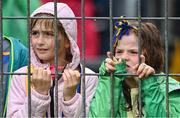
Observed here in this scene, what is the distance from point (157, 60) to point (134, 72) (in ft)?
1.90

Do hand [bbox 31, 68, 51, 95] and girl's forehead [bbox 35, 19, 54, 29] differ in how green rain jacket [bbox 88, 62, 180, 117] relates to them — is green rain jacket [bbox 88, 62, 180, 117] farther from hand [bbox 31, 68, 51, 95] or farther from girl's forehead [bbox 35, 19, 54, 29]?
girl's forehead [bbox 35, 19, 54, 29]

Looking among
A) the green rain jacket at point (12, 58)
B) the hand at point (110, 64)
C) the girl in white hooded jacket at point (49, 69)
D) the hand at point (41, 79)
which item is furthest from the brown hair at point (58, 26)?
the hand at point (110, 64)

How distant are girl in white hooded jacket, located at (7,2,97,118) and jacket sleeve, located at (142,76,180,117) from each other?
27cm

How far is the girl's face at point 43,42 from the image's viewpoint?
4.77m

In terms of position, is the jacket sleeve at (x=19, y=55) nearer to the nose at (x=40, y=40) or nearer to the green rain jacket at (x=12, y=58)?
the green rain jacket at (x=12, y=58)

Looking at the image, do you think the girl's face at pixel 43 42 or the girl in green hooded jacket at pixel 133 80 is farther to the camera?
the girl's face at pixel 43 42

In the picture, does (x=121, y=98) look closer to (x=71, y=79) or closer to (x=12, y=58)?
(x=71, y=79)

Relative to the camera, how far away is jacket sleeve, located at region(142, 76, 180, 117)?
441 cm

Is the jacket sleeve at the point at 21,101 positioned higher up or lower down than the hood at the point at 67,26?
lower down

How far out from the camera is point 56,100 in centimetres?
421

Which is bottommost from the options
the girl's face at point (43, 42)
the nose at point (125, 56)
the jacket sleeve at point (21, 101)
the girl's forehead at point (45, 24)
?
the jacket sleeve at point (21, 101)

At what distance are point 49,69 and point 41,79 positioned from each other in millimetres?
246

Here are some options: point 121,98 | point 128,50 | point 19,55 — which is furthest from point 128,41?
point 19,55

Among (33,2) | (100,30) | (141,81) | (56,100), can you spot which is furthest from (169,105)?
(100,30)
